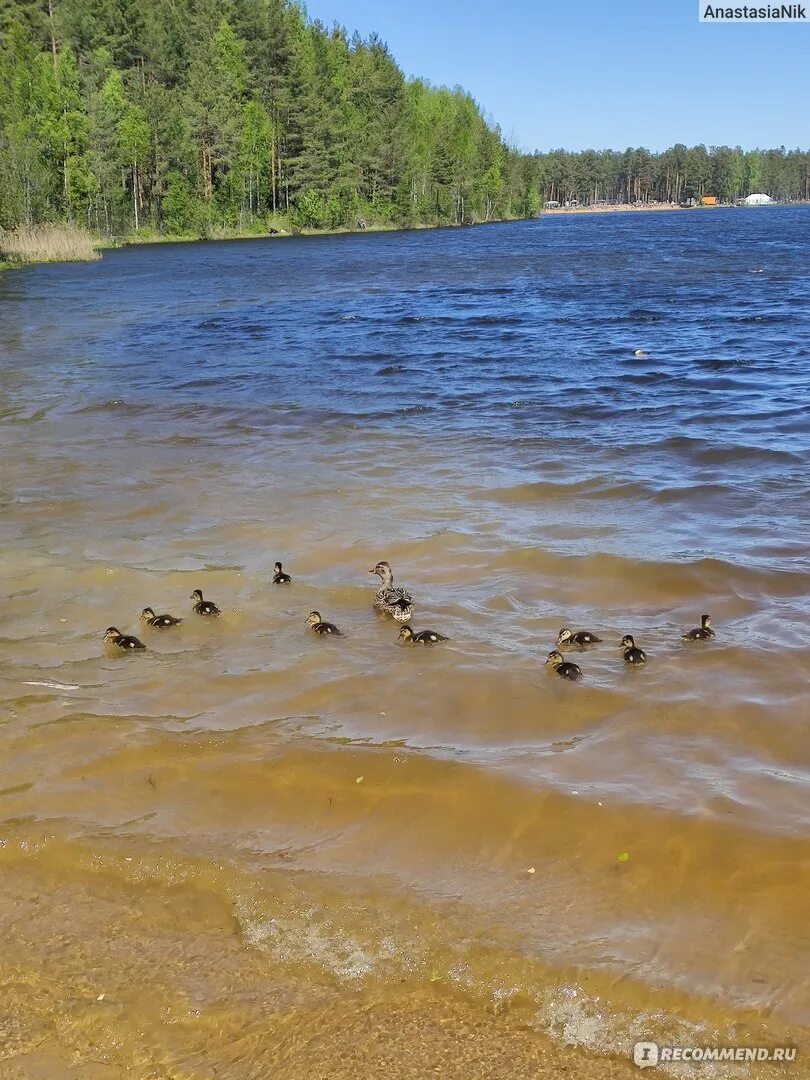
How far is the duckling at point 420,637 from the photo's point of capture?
714 cm

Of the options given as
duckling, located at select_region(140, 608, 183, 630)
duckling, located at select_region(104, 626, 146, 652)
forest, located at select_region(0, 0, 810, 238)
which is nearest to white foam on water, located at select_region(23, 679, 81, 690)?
duckling, located at select_region(104, 626, 146, 652)

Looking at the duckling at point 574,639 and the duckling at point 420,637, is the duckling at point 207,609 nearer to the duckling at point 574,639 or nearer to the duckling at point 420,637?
the duckling at point 420,637

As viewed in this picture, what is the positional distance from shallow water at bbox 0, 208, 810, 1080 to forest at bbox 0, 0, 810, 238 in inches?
1923

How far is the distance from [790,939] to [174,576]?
598 cm

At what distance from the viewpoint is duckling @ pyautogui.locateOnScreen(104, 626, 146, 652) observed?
7086 mm

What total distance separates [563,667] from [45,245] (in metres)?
52.7

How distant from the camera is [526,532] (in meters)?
9.56

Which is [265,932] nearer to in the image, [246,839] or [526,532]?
[246,839]

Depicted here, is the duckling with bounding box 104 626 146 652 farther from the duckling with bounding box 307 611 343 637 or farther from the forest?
the forest

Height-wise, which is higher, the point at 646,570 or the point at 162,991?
the point at 646,570

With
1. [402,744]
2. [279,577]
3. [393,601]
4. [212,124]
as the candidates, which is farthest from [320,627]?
[212,124]

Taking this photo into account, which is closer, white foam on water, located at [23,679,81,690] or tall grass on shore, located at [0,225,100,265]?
white foam on water, located at [23,679,81,690]

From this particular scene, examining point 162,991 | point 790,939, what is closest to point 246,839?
point 162,991

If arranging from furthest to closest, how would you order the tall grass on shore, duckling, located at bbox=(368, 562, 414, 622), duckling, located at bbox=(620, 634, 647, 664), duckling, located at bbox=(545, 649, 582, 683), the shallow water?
the tall grass on shore < duckling, located at bbox=(368, 562, 414, 622) < duckling, located at bbox=(620, 634, 647, 664) < duckling, located at bbox=(545, 649, 582, 683) < the shallow water
